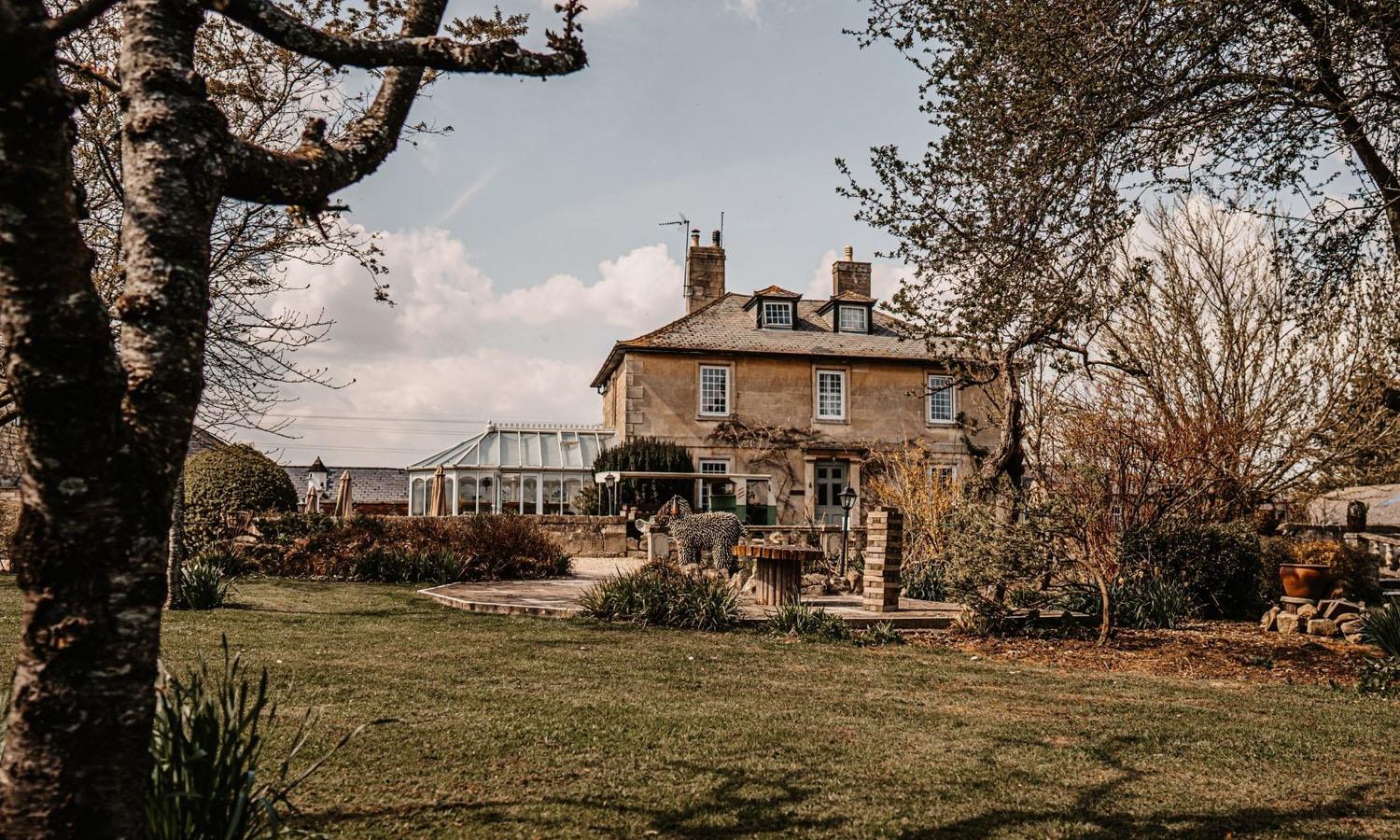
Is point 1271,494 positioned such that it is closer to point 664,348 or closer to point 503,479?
point 664,348

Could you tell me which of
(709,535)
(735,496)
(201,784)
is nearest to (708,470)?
(735,496)

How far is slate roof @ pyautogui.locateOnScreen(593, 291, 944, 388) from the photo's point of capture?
2917 cm

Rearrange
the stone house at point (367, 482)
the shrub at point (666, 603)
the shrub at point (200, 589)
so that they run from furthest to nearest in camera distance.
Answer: the stone house at point (367, 482) → the shrub at point (200, 589) → the shrub at point (666, 603)

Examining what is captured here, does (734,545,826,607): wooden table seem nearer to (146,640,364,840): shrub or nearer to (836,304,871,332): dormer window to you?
(146,640,364,840): shrub

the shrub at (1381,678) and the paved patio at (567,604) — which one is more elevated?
the paved patio at (567,604)

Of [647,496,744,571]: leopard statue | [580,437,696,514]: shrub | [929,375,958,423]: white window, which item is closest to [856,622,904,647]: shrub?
[647,496,744,571]: leopard statue

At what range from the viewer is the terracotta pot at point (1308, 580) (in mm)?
12617

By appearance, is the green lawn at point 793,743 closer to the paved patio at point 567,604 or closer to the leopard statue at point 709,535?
the paved patio at point 567,604

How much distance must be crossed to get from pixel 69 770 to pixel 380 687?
15.0 feet

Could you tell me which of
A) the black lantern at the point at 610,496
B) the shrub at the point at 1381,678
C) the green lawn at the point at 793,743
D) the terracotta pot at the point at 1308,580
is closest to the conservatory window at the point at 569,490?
the black lantern at the point at 610,496

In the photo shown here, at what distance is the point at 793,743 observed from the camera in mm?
5828

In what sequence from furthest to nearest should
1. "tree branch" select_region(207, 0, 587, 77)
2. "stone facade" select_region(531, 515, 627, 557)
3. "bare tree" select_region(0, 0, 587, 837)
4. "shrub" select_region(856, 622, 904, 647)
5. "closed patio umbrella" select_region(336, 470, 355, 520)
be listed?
"stone facade" select_region(531, 515, 627, 557) < "closed patio umbrella" select_region(336, 470, 355, 520) < "shrub" select_region(856, 622, 904, 647) < "tree branch" select_region(207, 0, 587, 77) < "bare tree" select_region(0, 0, 587, 837)

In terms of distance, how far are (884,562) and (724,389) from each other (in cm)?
1765

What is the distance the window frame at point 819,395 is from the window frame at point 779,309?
6.49 feet
